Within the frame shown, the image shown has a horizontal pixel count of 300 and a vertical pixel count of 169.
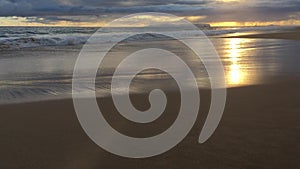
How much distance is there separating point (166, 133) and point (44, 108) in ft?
7.20

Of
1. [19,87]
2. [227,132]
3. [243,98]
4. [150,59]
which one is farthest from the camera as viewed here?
[150,59]

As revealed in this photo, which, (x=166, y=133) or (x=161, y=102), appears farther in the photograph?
(x=161, y=102)

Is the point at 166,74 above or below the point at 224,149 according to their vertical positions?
above

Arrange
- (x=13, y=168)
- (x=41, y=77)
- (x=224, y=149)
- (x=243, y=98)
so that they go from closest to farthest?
(x=13, y=168) < (x=224, y=149) < (x=243, y=98) < (x=41, y=77)

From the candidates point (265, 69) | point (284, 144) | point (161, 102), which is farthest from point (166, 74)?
point (284, 144)

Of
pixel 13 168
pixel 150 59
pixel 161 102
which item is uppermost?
pixel 150 59

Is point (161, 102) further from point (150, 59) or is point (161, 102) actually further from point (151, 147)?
point (150, 59)

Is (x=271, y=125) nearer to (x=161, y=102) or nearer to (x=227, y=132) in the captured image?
(x=227, y=132)

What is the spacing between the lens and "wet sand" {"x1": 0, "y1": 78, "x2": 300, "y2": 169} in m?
3.69

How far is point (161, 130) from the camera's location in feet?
15.6

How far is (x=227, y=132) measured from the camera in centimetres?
456

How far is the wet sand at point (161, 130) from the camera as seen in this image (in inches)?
145

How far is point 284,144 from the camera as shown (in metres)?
4.07

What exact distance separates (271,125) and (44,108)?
3.23 metres
